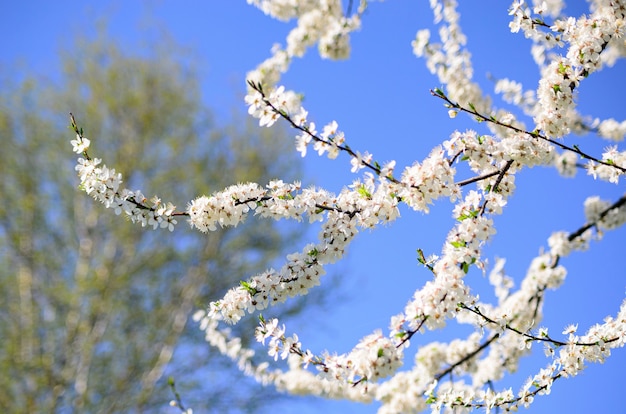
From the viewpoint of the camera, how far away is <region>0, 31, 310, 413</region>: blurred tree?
709cm

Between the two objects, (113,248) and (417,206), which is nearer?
(417,206)

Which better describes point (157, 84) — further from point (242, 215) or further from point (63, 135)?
point (242, 215)

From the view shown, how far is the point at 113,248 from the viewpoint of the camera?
25.9 feet

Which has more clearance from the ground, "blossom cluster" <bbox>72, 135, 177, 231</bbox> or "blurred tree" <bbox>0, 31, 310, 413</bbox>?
"blurred tree" <bbox>0, 31, 310, 413</bbox>

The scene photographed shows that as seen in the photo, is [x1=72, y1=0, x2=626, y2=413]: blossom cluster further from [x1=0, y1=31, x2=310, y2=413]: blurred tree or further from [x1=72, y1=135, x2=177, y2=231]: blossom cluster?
[x1=0, y1=31, x2=310, y2=413]: blurred tree

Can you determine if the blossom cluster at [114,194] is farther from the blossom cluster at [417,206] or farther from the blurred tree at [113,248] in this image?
the blurred tree at [113,248]

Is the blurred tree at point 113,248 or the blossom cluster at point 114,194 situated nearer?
the blossom cluster at point 114,194

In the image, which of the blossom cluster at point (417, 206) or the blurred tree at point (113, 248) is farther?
the blurred tree at point (113, 248)

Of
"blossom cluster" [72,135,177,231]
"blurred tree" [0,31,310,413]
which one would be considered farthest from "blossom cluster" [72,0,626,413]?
"blurred tree" [0,31,310,413]

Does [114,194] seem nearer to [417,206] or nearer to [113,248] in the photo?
[417,206]

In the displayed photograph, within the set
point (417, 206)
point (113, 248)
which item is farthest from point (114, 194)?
point (113, 248)

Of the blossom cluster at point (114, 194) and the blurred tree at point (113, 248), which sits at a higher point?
the blurred tree at point (113, 248)

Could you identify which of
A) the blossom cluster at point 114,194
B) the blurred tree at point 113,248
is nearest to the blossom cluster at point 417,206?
the blossom cluster at point 114,194

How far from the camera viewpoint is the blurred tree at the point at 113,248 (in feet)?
23.3
